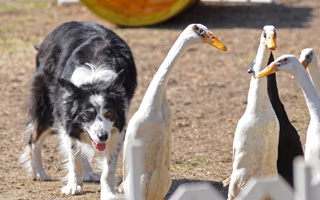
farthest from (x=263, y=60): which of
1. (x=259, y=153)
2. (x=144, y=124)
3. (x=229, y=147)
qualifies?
(x=229, y=147)

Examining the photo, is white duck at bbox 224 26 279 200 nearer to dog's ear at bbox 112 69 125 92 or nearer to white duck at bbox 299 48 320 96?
white duck at bbox 299 48 320 96

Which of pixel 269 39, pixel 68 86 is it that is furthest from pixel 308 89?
pixel 68 86

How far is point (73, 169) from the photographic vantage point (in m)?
5.98

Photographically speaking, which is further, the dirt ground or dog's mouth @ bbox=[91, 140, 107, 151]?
the dirt ground

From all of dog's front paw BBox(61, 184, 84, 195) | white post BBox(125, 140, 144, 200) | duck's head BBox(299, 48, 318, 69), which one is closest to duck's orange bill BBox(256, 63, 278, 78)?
duck's head BBox(299, 48, 318, 69)

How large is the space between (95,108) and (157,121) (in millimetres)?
1156

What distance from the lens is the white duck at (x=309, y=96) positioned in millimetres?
4230

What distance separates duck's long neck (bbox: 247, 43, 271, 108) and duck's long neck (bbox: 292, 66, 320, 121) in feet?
0.84

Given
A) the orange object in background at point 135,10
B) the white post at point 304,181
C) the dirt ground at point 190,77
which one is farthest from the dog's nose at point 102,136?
the orange object in background at point 135,10

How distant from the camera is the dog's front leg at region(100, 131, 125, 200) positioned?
5586 millimetres

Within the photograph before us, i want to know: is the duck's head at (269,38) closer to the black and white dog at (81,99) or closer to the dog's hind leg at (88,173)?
the black and white dog at (81,99)

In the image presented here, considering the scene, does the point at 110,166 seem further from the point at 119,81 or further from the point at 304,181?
the point at 304,181

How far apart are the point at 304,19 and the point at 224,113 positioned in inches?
231

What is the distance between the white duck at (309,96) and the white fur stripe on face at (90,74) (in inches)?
74.8
